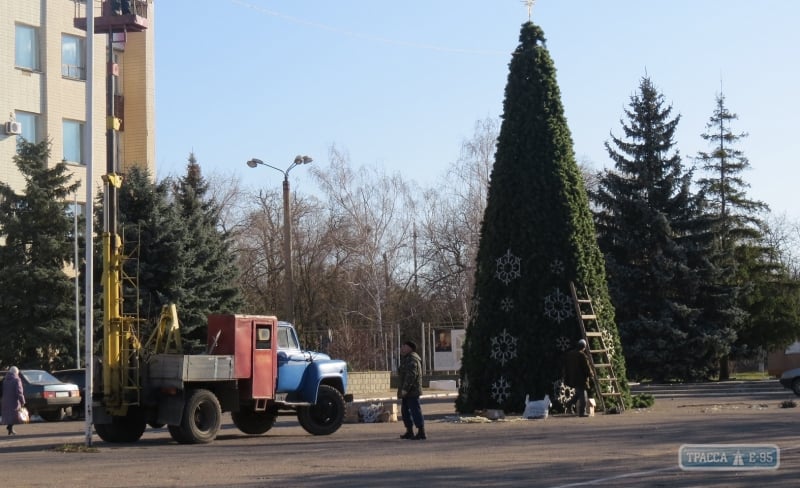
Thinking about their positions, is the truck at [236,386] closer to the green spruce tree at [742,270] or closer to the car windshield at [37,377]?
the car windshield at [37,377]

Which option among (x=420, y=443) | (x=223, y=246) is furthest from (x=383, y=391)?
(x=420, y=443)

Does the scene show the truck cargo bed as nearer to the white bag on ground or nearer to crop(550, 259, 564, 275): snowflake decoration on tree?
the white bag on ground

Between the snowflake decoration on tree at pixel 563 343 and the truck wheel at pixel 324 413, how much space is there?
556cm

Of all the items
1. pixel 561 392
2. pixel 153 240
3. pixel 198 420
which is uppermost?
pixel 153 240

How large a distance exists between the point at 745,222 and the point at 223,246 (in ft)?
92.6

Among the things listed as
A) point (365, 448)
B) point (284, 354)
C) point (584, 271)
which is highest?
point (584, 271)

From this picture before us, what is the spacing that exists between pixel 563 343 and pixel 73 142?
1163 inches

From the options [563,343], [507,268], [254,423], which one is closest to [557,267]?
[507,268]

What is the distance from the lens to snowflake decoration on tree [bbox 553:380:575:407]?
25969 mm

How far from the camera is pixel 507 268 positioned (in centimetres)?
2666

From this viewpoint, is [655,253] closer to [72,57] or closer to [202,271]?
[202,271]

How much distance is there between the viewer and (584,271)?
87.1 feet

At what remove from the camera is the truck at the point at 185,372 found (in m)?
20.9

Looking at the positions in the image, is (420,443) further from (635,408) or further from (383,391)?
(383,391)
